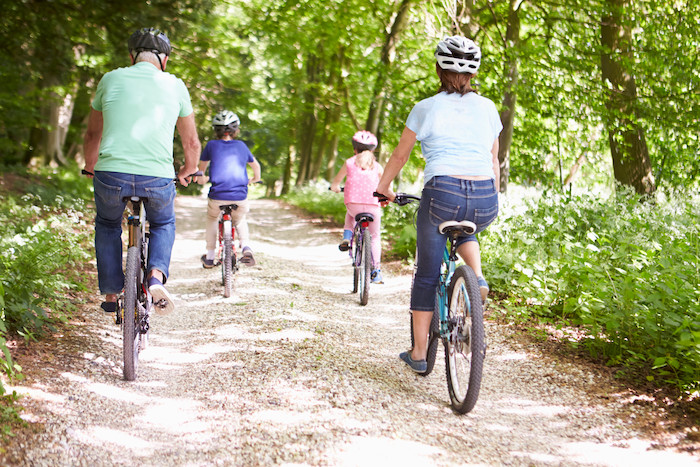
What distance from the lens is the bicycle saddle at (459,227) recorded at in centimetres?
396

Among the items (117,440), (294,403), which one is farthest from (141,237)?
(294,403)

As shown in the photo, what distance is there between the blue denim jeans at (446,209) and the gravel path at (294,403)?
1.07m

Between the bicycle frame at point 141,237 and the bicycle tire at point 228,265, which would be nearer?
the bicycle frame at point 141,237

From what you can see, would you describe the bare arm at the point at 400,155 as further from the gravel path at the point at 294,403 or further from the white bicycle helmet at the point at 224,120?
the white bicycle helmet at the point at 224,120

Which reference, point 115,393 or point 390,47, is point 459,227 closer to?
point 115,393

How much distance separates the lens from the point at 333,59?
23828mm

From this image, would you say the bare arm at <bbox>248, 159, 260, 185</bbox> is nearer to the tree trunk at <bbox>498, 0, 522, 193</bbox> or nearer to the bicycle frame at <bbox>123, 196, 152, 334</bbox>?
the bicycle frame at <bbox>123, 196, 152, 334</bbox>

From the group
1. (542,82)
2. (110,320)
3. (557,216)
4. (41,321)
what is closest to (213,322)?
(110,320)

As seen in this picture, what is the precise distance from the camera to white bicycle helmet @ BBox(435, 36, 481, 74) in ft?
13.0

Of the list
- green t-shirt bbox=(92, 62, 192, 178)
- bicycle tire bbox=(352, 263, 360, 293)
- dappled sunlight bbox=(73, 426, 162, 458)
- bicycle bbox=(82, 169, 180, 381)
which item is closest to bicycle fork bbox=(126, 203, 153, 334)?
bicycle bbox=(82, 169, 180, 381)

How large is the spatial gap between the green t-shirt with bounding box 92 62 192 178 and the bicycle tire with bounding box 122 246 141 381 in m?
0.64

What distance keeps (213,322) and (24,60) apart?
8404 mm

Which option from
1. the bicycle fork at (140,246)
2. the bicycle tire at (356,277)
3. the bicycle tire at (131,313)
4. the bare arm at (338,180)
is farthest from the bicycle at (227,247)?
the bicycle tire at (131,313)

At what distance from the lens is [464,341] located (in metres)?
3.88
